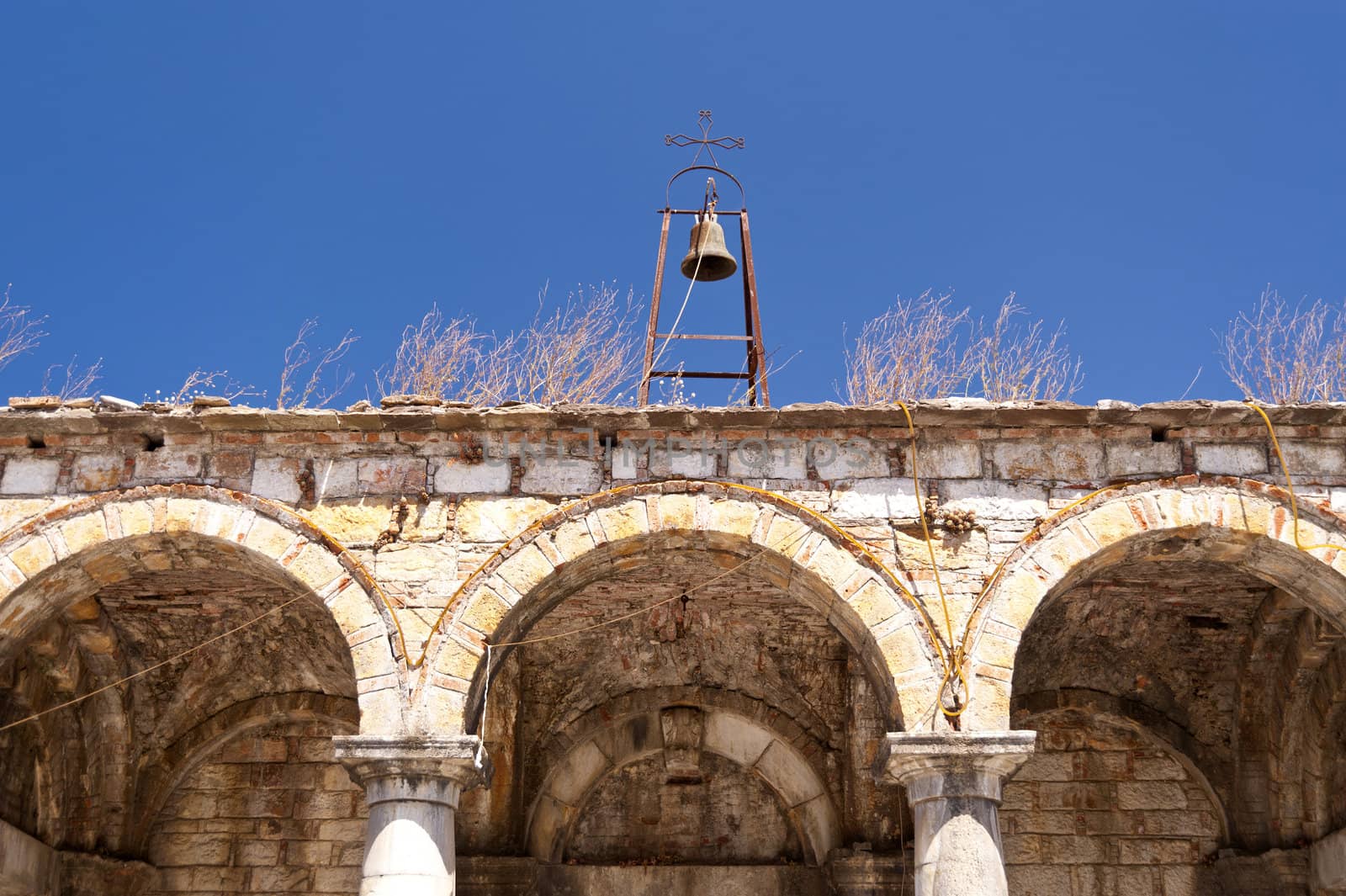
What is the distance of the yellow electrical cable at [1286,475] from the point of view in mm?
7141

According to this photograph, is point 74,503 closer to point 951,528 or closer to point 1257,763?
point 951,528

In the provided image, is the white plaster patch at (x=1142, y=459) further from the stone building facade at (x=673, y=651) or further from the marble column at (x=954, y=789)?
the marble column at (x=954, y=789)

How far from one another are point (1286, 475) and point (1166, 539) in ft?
2.35

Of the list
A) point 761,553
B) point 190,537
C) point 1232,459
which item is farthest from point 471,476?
point 1232,459

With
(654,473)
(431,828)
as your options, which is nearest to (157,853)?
(431,828)

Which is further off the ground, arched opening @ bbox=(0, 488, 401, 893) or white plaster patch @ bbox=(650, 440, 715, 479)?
white plaster patch @ bbox=(650, 440, 715, 479)

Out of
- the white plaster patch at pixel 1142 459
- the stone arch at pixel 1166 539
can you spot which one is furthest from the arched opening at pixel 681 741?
the white plaster patch at pixel 1142 459

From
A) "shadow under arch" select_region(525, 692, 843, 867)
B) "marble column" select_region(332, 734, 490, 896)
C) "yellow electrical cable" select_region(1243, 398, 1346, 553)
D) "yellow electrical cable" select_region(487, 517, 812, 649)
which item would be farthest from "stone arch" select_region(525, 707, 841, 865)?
"yellow electrical cable" select_region(1243, 398, 1346, 553)

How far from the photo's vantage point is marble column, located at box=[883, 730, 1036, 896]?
6555 millimetres

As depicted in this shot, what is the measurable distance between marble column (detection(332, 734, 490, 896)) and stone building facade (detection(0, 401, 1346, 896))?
0.02 metres

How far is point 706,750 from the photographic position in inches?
393

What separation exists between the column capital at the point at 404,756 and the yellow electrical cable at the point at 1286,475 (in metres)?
4.47

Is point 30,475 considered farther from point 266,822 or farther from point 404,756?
point 266,822

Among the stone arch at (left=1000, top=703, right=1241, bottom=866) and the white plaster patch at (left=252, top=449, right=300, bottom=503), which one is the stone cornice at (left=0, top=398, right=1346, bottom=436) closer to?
the white plaster patch at (left=252, top=449, right=300, bottom=503)
